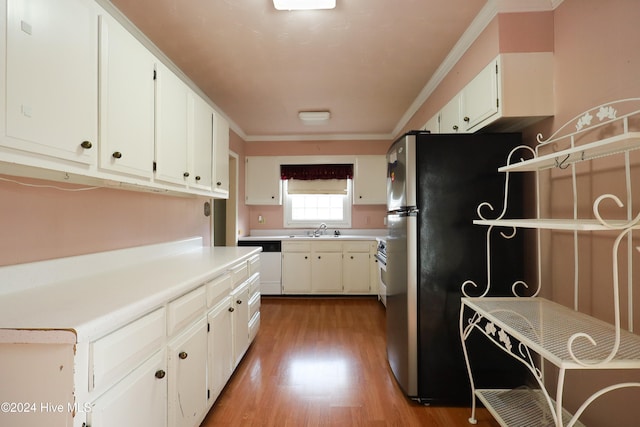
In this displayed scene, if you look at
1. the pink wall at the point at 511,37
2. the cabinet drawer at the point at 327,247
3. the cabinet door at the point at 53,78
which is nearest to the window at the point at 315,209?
the cabinet drawer at the point at 327,247

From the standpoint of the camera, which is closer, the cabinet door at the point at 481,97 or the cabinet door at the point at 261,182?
the cabinet door at the point at 481,97

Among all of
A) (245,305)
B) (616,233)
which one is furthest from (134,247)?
(616,233)

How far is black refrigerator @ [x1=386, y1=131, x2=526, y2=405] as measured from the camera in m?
1.76

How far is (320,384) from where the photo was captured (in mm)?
2051

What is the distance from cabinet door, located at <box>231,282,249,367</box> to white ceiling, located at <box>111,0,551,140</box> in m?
1.86

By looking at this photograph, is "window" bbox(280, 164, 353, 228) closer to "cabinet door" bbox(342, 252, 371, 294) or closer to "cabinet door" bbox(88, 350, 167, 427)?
"cabinet door" bbox(342, 252, 371, 294)

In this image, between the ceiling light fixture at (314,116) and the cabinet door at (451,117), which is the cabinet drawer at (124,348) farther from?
the ceiling light fixture at (314,116)

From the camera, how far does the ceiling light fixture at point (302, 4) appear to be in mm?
1618

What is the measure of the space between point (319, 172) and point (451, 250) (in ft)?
9.88

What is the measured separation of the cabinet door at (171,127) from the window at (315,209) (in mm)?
2677

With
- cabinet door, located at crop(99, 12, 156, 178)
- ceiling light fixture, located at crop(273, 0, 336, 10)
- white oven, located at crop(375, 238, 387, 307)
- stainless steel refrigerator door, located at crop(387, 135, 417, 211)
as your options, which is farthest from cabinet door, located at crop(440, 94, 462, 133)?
cabinet door, located at crop(99, 12, 156, 178)

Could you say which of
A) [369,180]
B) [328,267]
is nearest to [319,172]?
[369,180]

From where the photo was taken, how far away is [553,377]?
5.37ft

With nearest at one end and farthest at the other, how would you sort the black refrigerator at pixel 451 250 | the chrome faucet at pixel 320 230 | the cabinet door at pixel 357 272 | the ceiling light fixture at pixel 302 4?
the ceiling light fixture at pixel 302 4, the black refrigerator at pixel 451 250, the cabinet door at pixel 357 272, the chrome faucet at pixel 320 230
